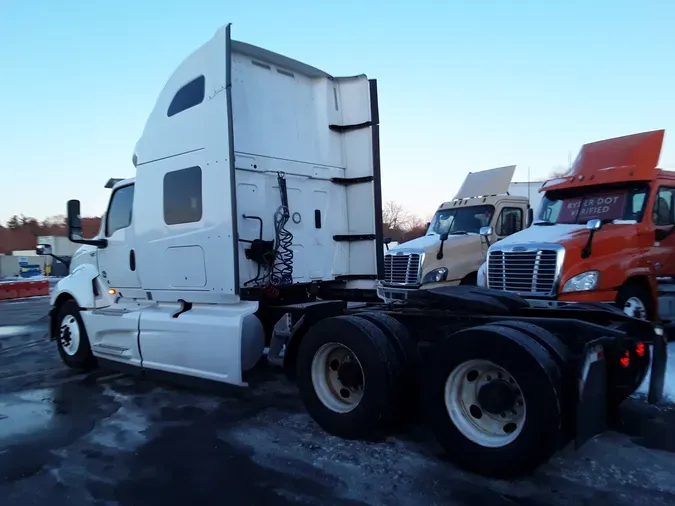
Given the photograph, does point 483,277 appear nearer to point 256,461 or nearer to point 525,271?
point 525,271

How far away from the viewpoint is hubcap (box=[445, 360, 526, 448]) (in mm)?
3906

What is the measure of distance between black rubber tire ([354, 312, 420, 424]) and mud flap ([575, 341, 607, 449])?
56.1 inches

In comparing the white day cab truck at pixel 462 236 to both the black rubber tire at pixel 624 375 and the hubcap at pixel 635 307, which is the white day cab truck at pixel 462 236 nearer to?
the hubcap at pixel 635 307

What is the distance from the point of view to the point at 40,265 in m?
45.5

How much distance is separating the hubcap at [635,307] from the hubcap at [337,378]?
514 cm

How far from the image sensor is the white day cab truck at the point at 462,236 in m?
10.4

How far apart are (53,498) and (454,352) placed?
3079mm

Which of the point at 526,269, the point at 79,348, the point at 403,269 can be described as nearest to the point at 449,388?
the point at 526,269

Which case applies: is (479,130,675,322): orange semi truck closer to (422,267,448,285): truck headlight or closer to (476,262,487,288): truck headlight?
(476,262,487,288): truck headlight

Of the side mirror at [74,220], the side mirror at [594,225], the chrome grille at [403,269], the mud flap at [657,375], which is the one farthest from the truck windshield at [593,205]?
the side mirror at [74,220]

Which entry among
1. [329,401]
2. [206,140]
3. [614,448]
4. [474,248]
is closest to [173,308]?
[206,140]

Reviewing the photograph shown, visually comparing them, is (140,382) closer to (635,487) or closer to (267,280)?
(267,280)

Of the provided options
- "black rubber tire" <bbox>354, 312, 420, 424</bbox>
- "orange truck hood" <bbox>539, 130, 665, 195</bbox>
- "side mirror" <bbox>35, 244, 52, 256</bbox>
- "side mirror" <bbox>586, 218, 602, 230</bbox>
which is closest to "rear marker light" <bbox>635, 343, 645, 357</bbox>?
"black rubber tire" <bbox>354, 312, 420, 424</bbox>

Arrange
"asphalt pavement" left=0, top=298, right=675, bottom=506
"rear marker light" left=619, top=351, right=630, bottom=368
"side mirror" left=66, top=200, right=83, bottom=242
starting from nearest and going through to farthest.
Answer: "asphalt pavement" left=0, top=298, right=675, bottom=506 → "rear marker light" left=619, top=351, right=630, bottom=368 → "side mirror" left=66, top=200, right=83, bottom=242
